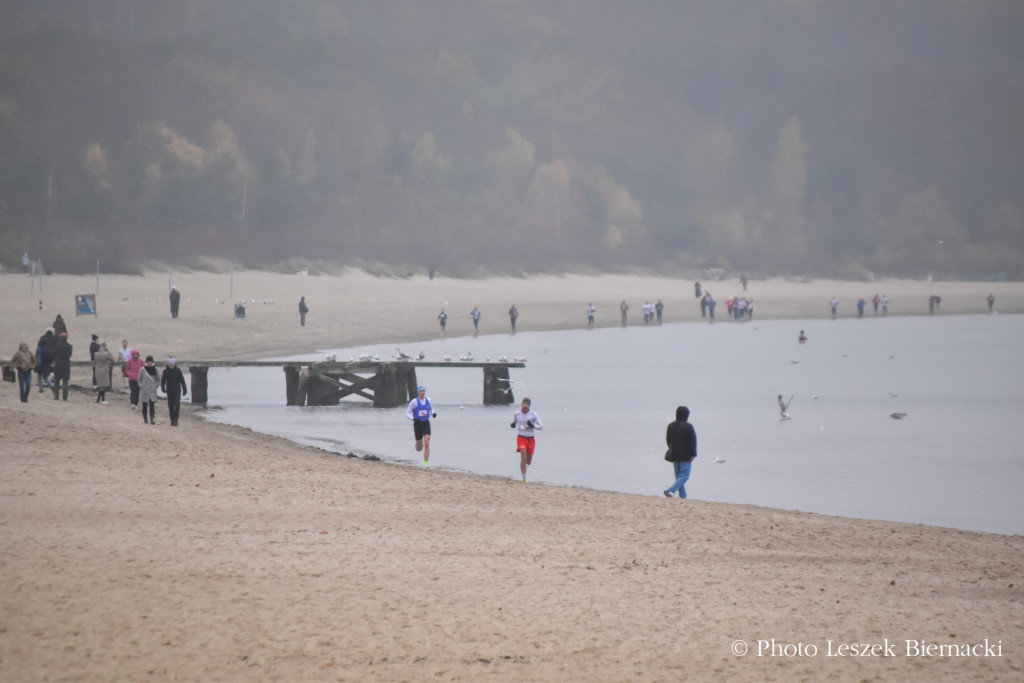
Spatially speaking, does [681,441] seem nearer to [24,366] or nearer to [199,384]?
[24,366]

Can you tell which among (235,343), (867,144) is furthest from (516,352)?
(867,144)

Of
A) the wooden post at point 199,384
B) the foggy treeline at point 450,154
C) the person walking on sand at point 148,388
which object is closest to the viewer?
the person walking on sand at point 148,388

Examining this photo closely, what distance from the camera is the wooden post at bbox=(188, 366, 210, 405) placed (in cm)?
3081

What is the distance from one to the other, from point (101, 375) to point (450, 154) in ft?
435

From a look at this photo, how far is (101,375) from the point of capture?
25.6m

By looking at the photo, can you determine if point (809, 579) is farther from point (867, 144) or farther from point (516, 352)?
point (867, 144)

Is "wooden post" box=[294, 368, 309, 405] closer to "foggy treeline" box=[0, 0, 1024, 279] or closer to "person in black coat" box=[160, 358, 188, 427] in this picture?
"person in black coat" box=[160, 358, 188, 427]

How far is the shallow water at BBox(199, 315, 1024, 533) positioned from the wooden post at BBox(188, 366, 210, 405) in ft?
2.37

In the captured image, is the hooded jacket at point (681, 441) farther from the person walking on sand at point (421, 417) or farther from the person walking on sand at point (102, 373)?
the person walking on sand at point (102, 373)

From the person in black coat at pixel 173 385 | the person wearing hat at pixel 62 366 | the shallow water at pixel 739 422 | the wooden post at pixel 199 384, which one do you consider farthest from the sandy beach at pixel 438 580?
the wooden post at pixel 199 384

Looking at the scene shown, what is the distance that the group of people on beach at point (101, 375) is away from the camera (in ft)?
71.3

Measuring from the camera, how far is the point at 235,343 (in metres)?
49.0

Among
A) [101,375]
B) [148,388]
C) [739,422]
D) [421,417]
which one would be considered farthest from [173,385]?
[739,422]

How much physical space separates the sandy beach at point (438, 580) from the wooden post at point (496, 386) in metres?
14.2
